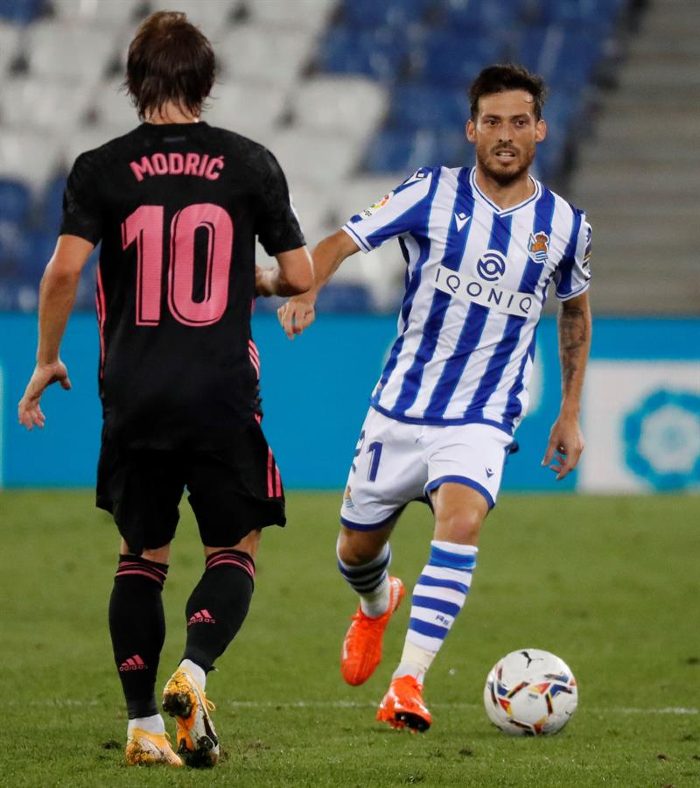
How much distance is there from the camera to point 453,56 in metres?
17.4

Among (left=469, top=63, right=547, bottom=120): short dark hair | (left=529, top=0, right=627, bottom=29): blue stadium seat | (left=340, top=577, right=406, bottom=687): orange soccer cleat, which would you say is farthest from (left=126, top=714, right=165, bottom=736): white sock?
(left=529, top=0, right=627, bottom=29): blue stadium seat

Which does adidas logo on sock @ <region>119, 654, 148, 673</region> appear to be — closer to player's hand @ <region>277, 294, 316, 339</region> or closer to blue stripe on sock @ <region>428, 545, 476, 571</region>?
player's hand @ <region>277, 294, 316, 339</region>

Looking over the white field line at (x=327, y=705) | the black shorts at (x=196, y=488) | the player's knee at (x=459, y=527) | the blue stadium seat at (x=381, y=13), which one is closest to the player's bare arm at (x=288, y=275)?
the black shorts at (x=196, y=488)

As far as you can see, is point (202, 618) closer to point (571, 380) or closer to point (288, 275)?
point (288, 275)

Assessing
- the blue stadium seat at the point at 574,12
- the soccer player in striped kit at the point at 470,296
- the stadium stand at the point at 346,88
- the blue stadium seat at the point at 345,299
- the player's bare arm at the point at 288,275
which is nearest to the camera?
the player's bare arm at the point at 288,275

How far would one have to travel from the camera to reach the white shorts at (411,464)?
5.12 meters

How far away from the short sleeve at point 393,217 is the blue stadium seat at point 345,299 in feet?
31.5

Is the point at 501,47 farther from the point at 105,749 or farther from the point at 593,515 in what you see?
the point at 105,749

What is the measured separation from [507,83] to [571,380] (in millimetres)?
1028

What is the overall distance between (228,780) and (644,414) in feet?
31.2

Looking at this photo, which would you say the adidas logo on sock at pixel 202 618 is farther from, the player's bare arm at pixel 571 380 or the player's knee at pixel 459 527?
the player's bare arm at pixel 571 380

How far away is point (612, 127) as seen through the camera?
1784cm

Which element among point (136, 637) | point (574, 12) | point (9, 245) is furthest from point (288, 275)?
point (574, 12)

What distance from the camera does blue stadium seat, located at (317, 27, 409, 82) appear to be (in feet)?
57.0
